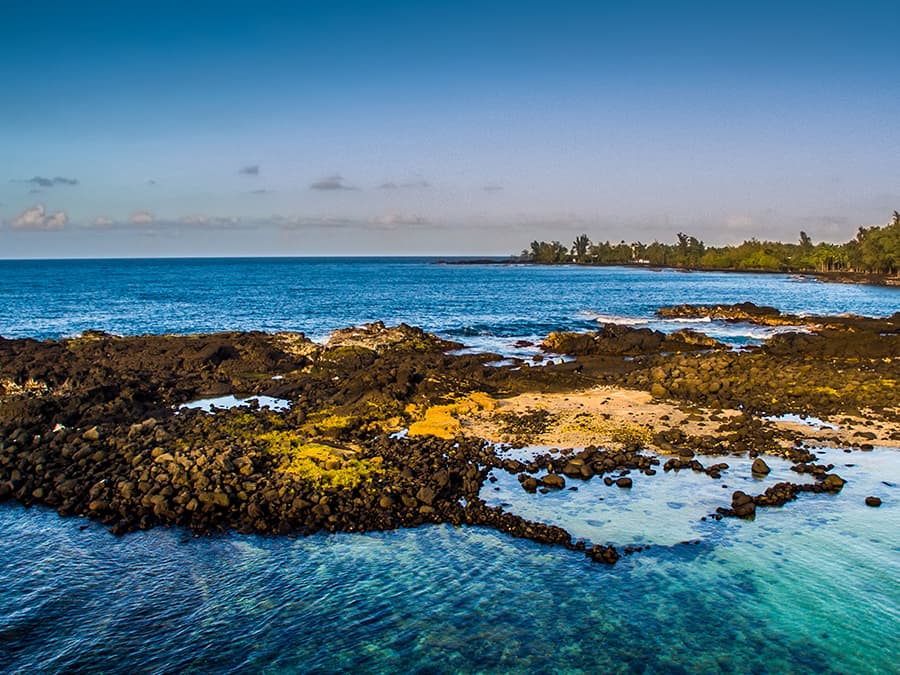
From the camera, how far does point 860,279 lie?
138 m

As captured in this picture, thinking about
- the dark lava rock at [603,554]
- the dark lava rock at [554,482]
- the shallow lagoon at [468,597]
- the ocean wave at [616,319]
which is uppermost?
the ocean wave at [616,319]

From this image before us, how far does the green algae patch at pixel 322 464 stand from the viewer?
20947 mm

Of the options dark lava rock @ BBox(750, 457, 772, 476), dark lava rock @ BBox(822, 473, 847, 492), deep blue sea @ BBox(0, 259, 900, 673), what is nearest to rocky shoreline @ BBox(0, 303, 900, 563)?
dark lava rock @ BBox(822, 473, 847, 492)

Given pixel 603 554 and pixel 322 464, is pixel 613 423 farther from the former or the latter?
pixel 322 464

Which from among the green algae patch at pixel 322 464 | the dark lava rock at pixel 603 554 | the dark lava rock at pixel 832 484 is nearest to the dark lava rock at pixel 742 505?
the dark lava rock at pixel 832 484

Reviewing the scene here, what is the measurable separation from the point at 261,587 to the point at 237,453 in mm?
8177

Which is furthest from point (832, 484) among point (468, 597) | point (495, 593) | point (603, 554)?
point (468, 597)

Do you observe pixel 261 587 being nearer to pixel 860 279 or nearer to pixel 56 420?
pixel 56 420

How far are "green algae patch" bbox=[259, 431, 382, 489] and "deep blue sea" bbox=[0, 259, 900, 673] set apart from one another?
2.90 metres

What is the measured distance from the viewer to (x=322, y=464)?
871 inches

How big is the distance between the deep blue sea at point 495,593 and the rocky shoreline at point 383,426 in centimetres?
88

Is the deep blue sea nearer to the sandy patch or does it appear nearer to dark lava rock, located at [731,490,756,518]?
dark lava rock, located at [731,490,756,518]

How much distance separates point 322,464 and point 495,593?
8812 millimetres

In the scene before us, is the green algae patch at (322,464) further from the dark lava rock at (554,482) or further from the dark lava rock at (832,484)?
the dark lava rock at (832,484)
